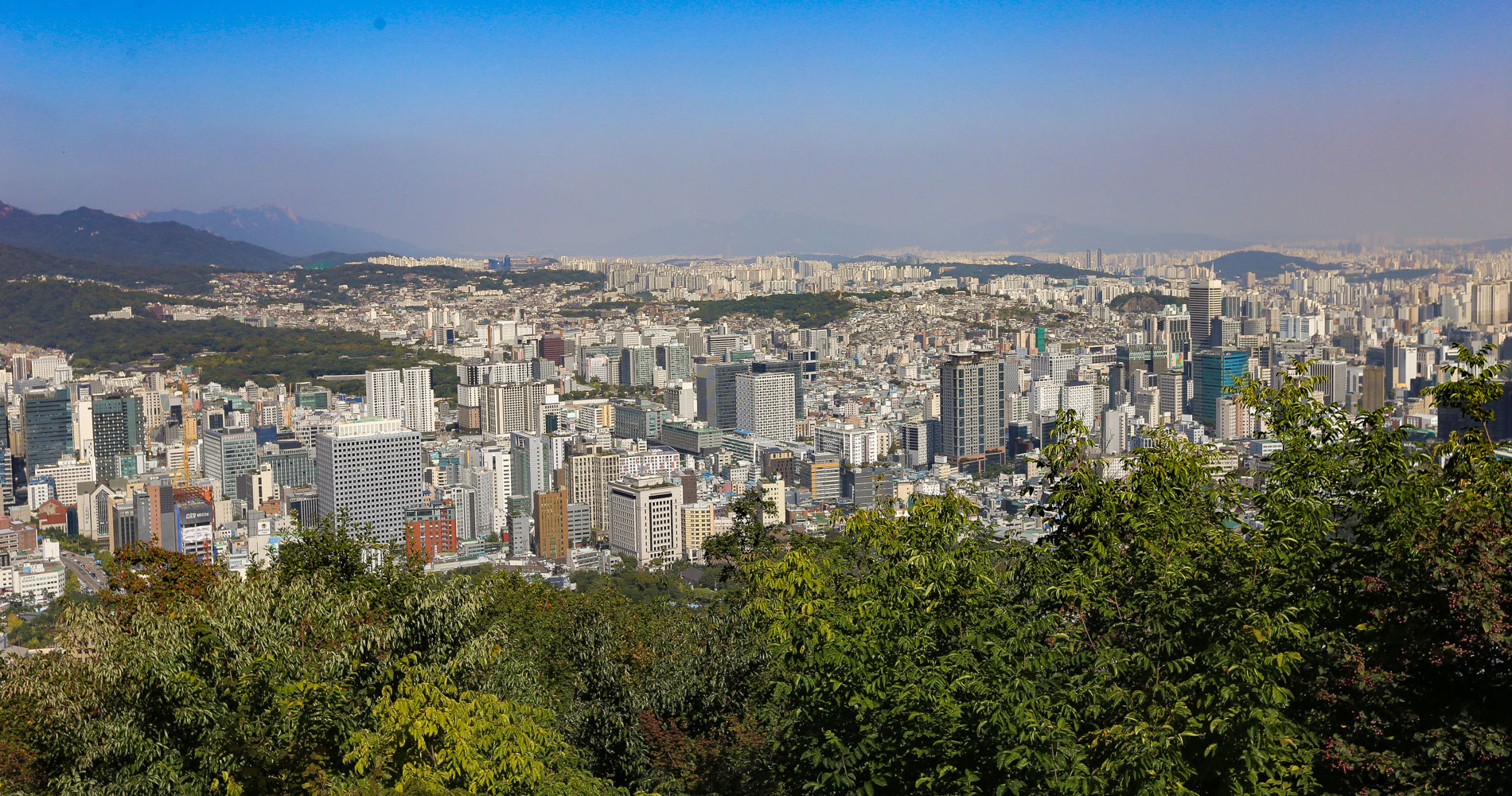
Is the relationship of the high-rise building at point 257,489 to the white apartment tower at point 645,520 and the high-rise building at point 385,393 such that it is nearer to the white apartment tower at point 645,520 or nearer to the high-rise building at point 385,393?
the white apartment tower at point 645,520

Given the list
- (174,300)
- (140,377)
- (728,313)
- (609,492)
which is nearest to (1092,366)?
(728,313)

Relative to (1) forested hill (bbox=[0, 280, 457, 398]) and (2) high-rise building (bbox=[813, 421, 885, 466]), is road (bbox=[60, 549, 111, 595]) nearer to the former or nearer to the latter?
(2) high-rise building (bbox=[813, 421, 885, 466])

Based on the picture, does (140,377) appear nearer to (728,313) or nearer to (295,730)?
(728,313)

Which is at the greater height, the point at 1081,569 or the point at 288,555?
the point at 1081,569

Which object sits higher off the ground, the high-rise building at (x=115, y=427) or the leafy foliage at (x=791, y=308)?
the leafy foliage at (x=791, y=308)

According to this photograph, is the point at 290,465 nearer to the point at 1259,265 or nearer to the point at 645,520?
the point at 645,520

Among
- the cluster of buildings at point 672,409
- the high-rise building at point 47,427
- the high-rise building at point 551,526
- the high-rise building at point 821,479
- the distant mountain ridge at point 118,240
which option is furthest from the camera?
the distant mountain ridge at point 118,240

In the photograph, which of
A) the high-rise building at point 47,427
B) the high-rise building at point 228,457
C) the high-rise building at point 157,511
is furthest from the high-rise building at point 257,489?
the high-rise building at point 47,427
